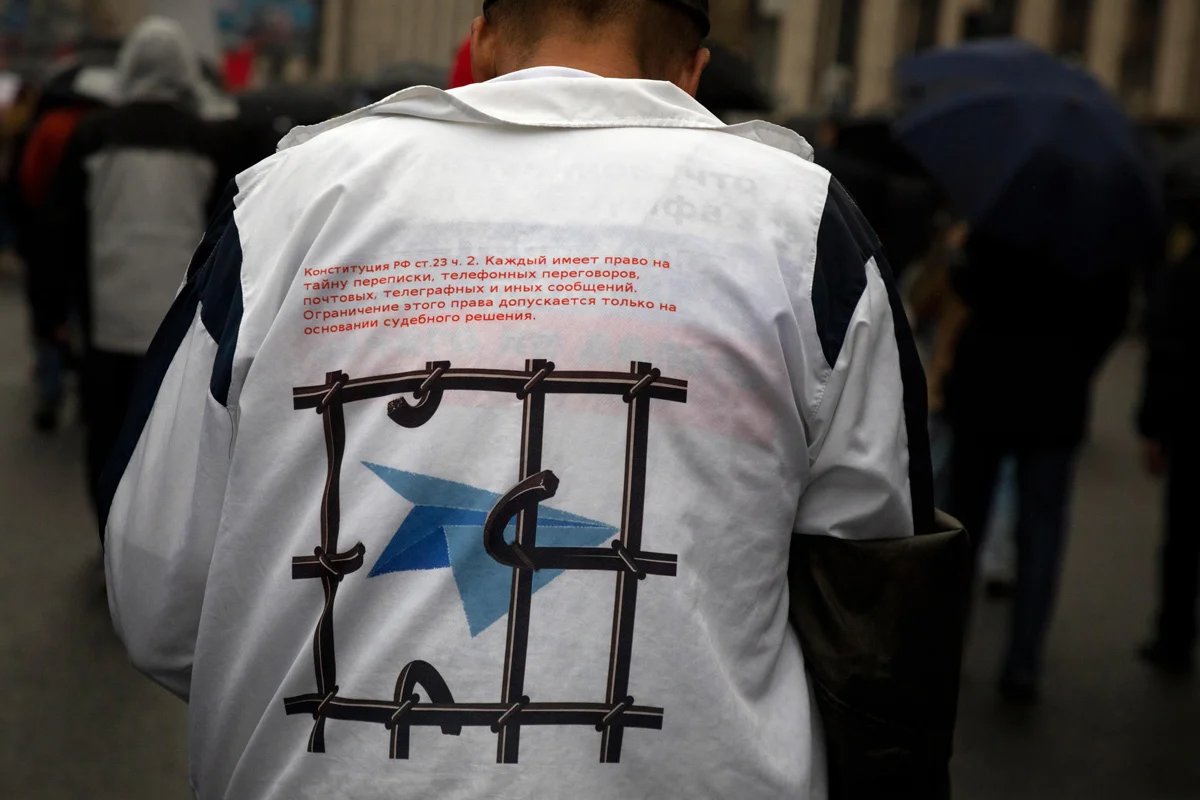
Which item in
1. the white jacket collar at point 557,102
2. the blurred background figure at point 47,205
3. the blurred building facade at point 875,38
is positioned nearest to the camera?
the white jacket collar at point 557,102

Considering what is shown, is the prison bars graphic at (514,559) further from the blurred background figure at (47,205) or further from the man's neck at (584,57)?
the blurred background figure at (47,205)

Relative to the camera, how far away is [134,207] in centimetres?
652

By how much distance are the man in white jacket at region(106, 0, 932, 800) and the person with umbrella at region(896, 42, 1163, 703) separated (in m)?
4.06

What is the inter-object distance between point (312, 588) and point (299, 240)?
1.32ft

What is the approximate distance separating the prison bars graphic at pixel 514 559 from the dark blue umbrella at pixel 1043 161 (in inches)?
169

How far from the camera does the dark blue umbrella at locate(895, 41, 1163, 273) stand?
5.94 meters

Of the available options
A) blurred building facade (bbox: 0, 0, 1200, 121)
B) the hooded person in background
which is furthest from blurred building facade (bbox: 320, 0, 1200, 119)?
the hooded person in background

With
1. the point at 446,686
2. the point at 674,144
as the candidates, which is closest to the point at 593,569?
the point at 446,686

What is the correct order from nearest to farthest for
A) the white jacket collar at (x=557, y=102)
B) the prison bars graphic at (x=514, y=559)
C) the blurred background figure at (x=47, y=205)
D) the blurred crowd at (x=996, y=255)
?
the prison bars graphic at (x=514, y=559) < the white jacket collar at (x=557, y=102) < the blurred crowd at (x=996, y=255) < the blurred background figure at (x=47, y=205)

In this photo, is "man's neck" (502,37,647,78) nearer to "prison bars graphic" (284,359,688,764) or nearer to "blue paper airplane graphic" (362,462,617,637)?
"prison bars graphic" (284,359,688,764)

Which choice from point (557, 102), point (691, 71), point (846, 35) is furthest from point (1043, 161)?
point (846, 35)

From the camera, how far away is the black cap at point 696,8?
215cm

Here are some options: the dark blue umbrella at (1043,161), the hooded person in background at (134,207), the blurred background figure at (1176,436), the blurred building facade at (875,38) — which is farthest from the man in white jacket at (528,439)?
the blurred building facade at (875,38)

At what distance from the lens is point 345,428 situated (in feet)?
6.43
